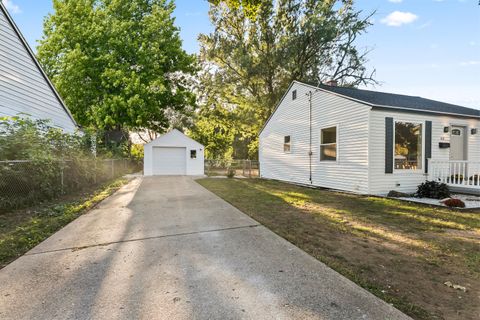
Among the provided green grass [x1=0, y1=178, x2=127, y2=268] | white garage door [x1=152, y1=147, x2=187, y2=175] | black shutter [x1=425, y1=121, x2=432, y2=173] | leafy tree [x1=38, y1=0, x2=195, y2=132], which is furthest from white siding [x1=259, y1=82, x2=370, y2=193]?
leafy tree [x1=38, y1=0, x2=195, y2=132]

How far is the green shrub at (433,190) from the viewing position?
7656 millimetres

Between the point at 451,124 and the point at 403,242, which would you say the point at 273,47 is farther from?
the point at 403,242

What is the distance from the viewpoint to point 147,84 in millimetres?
18062

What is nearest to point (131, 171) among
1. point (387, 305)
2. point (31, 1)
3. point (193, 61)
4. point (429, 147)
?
point (193, 61)

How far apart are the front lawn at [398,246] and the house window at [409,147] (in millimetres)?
2495

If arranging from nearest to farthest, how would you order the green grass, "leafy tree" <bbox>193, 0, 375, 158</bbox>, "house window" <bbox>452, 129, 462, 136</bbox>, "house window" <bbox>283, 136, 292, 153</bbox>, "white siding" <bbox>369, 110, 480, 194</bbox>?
1. the green grass
2. "white siding" <bbox>369, 110, 480, 194</bbox>
3. "house window" <bbox>452, 129, 462, 136</bbox>
4. "house window" <bbox>283, 136, 292, 153</bbox>
5. "leafy tree" <bbox>193, 0, 375, 158</bbox>

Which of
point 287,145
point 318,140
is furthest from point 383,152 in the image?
point 287,145

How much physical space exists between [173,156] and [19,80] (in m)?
10.5

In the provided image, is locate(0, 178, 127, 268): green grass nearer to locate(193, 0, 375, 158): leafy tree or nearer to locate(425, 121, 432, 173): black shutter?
locate(425, 121, 432, 173): black shutter

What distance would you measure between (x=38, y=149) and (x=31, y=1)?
379 inches

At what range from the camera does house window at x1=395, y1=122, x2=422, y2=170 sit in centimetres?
862

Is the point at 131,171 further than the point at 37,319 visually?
Yes

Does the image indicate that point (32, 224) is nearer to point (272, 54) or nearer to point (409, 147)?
point (409, 147)

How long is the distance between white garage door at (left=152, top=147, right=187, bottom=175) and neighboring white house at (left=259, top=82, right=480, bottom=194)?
34.7 ft
